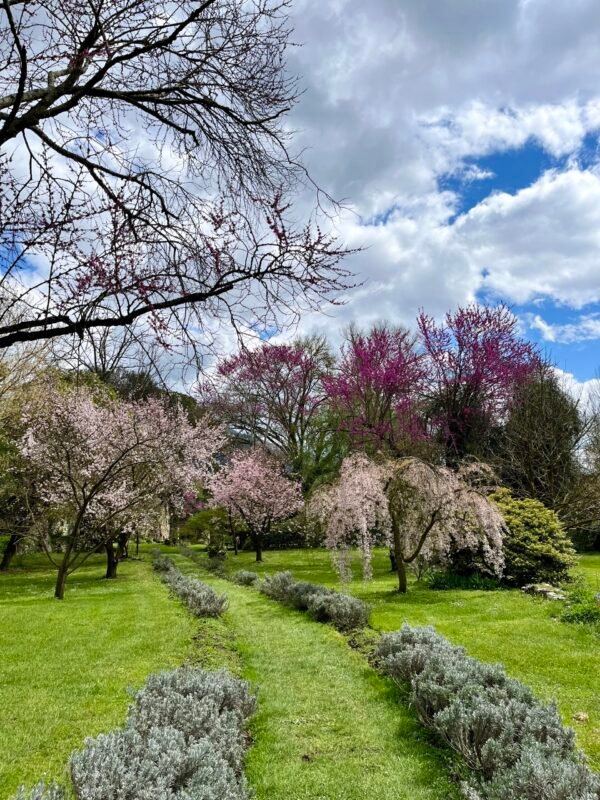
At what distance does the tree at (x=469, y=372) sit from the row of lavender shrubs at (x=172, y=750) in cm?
1549

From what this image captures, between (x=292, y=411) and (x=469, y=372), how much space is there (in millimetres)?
11926

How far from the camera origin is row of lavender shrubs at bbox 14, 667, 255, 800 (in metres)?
2.84

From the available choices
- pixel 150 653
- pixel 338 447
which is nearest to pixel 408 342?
pixel 338 447

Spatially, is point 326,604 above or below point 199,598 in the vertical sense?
above

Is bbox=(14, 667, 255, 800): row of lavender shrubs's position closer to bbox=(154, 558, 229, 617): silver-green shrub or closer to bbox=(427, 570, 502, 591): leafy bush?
bbox=(154, 558, 229, 617): silver-green shrub

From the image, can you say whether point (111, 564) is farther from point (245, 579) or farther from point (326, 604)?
point (326, 604)

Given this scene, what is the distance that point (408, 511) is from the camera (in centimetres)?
1174

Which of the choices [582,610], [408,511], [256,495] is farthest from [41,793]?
[256,495]

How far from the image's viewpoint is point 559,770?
303cm

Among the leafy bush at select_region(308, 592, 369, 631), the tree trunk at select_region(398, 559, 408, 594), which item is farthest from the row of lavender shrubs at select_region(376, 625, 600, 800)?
the tree trunk at select_region(398, 559, 408, 594)

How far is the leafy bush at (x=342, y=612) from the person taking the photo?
860 centimetres

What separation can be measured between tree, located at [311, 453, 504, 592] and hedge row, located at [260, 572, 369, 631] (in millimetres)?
1189

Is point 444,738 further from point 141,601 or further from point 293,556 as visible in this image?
point 293,556

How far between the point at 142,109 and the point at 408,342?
19119 millimetres
